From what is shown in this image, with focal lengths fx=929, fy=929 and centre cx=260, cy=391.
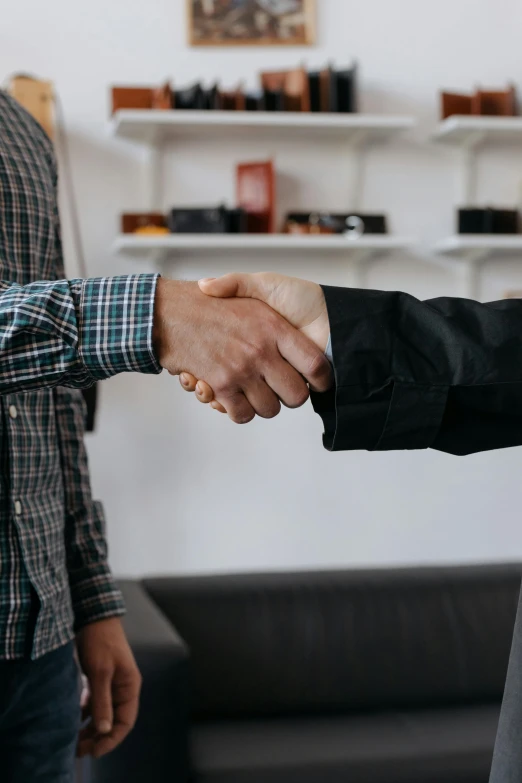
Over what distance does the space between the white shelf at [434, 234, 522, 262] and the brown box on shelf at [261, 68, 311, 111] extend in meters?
0.58

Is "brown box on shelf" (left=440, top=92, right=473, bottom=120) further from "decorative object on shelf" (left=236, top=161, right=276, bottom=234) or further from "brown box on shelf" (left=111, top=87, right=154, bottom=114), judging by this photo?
"brown box on shelf" (left=111, top=87, right=154, bottom=114)

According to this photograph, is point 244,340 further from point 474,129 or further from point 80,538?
point 474,129

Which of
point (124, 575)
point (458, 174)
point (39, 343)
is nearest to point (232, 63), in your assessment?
point (458, 174)

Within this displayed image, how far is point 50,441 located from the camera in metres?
1.21

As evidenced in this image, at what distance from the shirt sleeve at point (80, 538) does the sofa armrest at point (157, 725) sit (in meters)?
0.73

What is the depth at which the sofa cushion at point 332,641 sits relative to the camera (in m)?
2.44

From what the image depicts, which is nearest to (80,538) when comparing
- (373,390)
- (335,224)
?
(373,390)

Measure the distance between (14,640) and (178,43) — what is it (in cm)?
217

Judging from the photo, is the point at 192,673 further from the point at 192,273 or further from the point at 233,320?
the point at 233,320

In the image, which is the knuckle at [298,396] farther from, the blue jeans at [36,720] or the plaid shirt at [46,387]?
the blue jeans at [36,720]

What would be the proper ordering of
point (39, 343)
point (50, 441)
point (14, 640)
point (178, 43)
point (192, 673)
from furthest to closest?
point (178, 43) → point (192, 673) → point (50, 441) → point (14, 640) → point (39, 343)

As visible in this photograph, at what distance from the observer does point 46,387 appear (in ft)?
3.09

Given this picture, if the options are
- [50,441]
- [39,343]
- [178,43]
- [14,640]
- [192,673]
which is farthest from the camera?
[178,43]

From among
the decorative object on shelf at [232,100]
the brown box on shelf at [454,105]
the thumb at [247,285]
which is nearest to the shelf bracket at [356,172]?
the brown box on shelf at [454,105]
